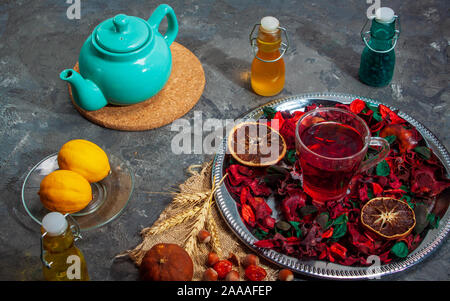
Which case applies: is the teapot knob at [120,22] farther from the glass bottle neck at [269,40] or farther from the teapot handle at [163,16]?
the glass bottle neck at [269,40]

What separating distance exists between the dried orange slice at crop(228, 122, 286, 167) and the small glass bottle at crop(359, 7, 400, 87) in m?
0.39

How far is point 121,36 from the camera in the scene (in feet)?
4.03

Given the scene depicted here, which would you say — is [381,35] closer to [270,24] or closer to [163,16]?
[270,24]

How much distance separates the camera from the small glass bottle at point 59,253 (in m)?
0.89

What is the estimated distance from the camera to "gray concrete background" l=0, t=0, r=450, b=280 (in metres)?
1.12

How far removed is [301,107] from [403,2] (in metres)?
0.65

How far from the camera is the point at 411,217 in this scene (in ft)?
3.37

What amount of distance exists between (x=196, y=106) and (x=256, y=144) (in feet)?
0.94

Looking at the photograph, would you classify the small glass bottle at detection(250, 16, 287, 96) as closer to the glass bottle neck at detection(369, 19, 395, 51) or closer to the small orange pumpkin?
the glass bottle neck at detection(369, 19, 395, 51)

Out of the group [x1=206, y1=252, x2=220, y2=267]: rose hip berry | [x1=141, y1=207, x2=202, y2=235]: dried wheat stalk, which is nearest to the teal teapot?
[x1=141, y1=207, x2=202, y2=235]: dried wheat stalk

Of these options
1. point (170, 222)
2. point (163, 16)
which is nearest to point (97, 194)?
point (170, 222)

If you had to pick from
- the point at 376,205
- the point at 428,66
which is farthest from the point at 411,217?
the point at 428,66
